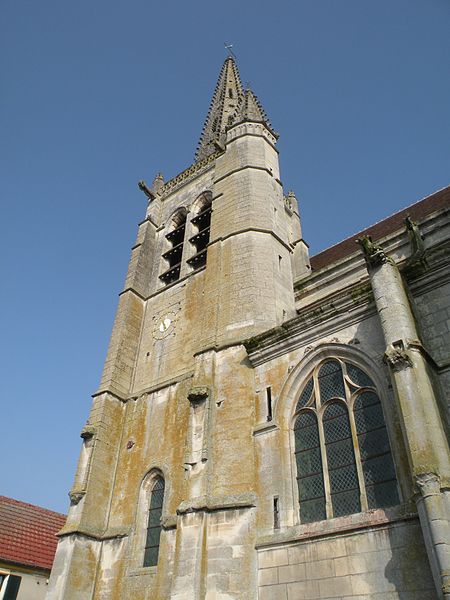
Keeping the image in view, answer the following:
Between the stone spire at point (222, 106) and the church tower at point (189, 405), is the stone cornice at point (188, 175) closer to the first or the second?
the church tower at point (189, 405)

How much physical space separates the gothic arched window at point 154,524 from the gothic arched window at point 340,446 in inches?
150

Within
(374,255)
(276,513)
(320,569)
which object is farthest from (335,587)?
(374,255)

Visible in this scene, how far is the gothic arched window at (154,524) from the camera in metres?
9.79

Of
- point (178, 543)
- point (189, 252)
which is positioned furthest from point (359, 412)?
point (189, 252)

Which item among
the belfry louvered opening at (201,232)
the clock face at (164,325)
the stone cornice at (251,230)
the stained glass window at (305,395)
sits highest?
the belfry louvered opening at (201,232)

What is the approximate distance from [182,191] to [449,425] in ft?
46.2

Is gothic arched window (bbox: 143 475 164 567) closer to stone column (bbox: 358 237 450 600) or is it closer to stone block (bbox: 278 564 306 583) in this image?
stone block (bbox: 278 564 306 583)

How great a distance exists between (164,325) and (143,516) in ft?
17.3

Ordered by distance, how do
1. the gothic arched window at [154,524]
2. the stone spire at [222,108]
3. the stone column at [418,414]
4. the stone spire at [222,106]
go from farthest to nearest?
the stone spire at [222,106]
the stone spire at [222,108]
the gothic arched window at [154,524]
the stone column at [418,414]

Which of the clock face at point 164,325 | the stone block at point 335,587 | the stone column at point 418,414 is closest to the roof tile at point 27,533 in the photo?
the clock face at point 164,325

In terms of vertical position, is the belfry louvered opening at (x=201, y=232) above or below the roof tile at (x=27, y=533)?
above

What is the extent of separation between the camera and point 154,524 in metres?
10.2

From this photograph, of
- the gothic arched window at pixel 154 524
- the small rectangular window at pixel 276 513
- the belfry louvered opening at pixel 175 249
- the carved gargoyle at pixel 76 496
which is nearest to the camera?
the small rectangular window at pixel 276 513

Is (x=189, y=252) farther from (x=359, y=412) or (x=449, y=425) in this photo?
(x=449, y=425)
